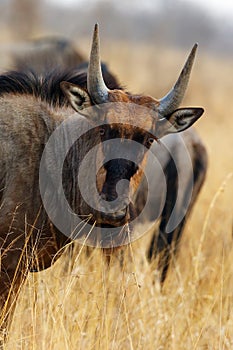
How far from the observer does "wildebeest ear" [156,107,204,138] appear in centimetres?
470

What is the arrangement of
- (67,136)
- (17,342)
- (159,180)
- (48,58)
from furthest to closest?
(48,58) < (159,180) < (67,136) < (17,342)

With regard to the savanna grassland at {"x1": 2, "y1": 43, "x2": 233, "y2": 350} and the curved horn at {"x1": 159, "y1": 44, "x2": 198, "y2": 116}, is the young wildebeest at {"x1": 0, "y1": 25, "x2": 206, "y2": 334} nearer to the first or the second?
the curved horn at {"x1": 159, "y1": 44, "x2": 198, "y2": 116}

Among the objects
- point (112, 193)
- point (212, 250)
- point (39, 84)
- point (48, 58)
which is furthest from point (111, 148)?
point (48, 58)

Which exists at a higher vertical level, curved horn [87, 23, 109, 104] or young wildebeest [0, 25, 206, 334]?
curved horn [87, 23, 109, 104]

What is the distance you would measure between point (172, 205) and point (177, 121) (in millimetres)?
2231

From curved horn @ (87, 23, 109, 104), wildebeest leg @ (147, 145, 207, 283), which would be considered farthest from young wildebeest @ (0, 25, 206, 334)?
wildebeest leg @ (147, 145, 207, 283)

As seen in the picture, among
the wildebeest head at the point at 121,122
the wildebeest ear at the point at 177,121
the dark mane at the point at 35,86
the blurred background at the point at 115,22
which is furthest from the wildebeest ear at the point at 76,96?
the blurred background at the point at 115,22

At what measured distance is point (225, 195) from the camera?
9422 millimetres

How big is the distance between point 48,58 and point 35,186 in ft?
31.9

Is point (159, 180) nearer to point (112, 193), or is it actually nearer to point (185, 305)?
point (185, 305)

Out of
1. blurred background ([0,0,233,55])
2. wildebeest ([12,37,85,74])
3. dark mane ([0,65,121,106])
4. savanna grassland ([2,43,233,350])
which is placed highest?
blurred background ([0,0,233,55])

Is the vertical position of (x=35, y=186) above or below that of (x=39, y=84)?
below

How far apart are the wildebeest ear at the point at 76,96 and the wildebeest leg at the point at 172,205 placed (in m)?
2.40

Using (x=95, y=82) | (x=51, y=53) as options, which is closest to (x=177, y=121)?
(x=95, y=82)
